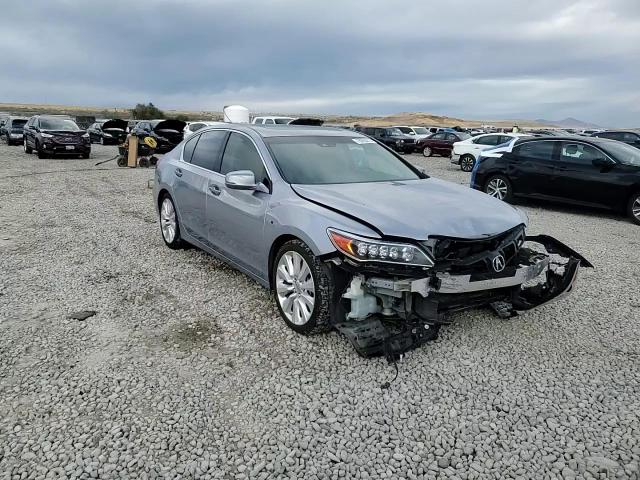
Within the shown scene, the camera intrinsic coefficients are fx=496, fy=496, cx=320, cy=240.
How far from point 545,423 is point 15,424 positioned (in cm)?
305

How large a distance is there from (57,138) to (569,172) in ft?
57.3

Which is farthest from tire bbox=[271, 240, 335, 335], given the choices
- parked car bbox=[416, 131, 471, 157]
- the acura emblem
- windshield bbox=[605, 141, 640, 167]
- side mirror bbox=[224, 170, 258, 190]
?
parked car bbox=[416, 131, 471, 157]

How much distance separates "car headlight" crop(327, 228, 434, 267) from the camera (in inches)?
130

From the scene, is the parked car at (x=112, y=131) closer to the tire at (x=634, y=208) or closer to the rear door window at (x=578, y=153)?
the rear door window at (x=578, y=153)

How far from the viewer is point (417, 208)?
12.3 ft

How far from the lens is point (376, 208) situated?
3.66 m

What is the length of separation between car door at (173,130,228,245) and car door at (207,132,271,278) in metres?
0.16

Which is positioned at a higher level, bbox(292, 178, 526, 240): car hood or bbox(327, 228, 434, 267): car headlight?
bbox(292, 178, 526, 240): car hood

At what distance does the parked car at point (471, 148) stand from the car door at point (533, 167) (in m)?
8.38

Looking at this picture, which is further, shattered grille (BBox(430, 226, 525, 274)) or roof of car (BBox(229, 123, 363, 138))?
roof of car (BBox(229, 123, 363, 138))

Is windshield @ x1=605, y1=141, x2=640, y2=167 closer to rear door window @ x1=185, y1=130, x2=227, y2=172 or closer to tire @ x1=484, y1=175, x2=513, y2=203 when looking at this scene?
tire @ x1=484, y1=175, x2=513, y2=203

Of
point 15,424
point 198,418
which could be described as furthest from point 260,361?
point 15,424

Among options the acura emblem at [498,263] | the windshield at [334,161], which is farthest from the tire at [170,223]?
the acura emblem at [498,263]

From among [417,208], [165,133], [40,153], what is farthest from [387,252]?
[40,153]
